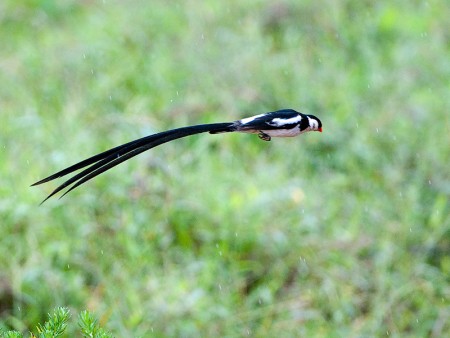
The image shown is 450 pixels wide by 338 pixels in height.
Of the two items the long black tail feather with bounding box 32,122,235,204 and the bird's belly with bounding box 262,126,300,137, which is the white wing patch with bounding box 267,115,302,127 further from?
the long black tail feather with bounding box 32,122,235,204

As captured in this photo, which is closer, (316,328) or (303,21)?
(316,328)

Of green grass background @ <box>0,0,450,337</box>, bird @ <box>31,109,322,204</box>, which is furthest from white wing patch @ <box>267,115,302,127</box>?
green grass background @ <box>0,0,450,337</box>

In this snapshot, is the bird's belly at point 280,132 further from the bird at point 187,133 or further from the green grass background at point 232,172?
the green grass background at point 232,172

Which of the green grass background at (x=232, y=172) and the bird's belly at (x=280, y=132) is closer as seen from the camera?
the bird's belly at (x=280, y=132)

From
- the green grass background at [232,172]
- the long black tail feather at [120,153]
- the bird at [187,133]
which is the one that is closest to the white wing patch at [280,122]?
the bird at [187,133]

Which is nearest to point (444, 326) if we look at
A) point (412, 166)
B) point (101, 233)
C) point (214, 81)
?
point (412, 166)

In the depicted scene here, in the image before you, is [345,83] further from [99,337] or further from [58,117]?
[99,337]

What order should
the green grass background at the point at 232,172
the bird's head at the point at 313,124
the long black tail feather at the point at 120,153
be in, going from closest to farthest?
the long black tail feather at the point at 120,153 < the bird's head at the point at 313,124 < the green grass background at the point at 232,172
